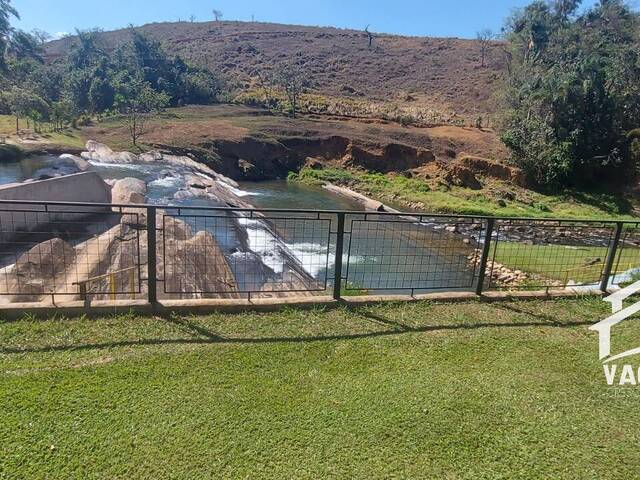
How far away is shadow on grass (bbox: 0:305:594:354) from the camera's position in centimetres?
332

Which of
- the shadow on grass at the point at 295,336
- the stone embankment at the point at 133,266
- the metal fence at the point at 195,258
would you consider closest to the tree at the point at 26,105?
the stone embankment at the point at 133,266

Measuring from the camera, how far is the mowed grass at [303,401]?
235 cm

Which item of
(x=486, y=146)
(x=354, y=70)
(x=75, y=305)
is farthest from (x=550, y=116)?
(x=354, y=70)

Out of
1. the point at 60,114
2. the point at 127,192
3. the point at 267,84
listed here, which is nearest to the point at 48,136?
the point at 60,114

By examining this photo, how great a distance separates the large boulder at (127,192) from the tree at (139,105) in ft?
68.6

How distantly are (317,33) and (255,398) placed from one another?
9243 centimetres

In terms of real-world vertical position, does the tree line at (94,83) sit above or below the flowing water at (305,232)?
above

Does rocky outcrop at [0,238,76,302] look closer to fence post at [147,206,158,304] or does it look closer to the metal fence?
the metal fence

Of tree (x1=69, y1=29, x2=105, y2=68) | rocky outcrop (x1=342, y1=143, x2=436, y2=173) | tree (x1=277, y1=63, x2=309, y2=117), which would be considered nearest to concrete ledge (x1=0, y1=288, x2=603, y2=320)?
rocky outcrop (x1=342, y1=143, x2=436, y2=173)

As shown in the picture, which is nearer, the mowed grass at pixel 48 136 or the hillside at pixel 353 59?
the mowed grass at pixel 48 136

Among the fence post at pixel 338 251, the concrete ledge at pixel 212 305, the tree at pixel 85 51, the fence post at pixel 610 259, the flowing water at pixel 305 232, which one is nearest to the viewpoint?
the concrete ledge at pixel 212 305

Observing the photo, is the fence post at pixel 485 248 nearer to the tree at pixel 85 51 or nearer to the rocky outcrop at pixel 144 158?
the rocky outcrop at pixel 144 158

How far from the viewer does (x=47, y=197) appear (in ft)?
31.9

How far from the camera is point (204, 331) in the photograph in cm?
368
